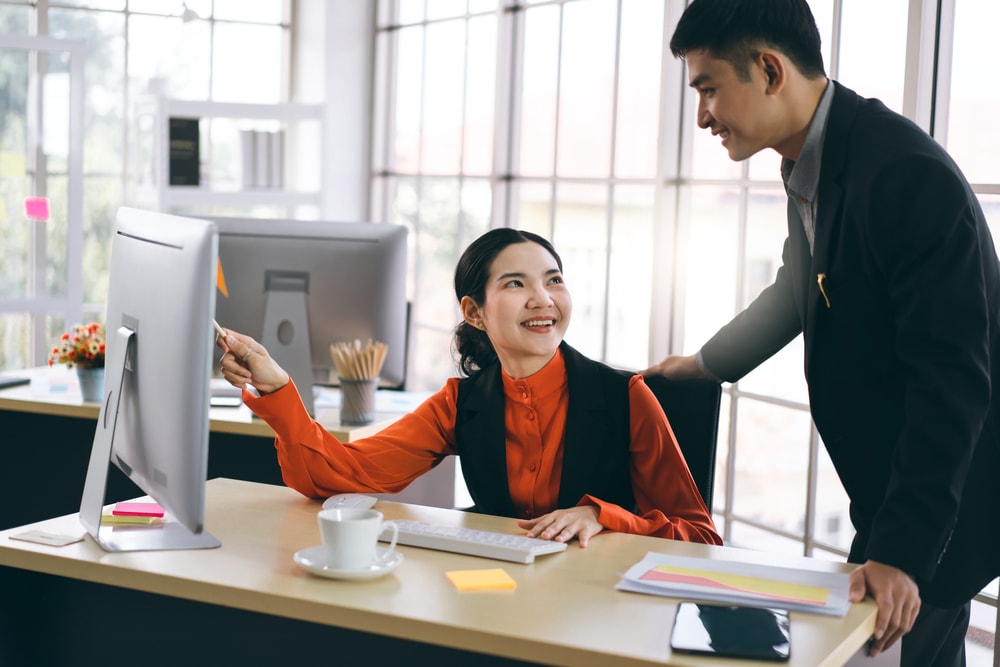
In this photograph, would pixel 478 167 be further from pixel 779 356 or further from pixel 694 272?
pixel 779 356

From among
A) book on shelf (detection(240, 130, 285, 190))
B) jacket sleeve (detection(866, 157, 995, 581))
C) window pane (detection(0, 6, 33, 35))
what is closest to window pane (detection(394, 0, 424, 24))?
book on shelf (detection(240, 130, 285, 190))

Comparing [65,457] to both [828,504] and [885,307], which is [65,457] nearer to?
[828,504]

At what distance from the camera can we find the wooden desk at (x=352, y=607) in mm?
1336

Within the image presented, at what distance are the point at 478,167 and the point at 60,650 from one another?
332cm

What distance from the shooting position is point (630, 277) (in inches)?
155

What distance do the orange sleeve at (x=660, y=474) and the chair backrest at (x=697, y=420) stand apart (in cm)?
7

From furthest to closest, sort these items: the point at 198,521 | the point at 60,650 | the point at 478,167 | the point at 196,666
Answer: the point at 478,167 → the point at 60,650 → the point at 196,666 → the point at 198,521

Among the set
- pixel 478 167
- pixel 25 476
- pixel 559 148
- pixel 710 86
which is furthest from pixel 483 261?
pixel 478 167

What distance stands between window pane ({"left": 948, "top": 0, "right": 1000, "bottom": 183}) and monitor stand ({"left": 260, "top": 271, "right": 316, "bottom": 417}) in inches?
66.8

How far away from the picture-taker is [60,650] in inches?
69.1

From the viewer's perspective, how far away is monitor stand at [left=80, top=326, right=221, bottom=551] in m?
1.66

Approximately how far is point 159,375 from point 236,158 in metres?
3.89

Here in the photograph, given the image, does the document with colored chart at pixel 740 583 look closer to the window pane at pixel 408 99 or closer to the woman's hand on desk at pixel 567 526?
the woman's hand on desk at pixel 567 526

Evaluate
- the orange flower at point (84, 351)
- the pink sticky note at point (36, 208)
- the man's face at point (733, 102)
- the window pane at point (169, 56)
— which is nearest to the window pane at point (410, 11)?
the window pane at point (169, 56)
